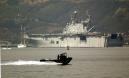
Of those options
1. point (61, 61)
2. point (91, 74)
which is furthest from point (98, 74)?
point (61, 61)

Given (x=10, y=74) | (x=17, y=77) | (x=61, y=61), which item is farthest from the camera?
(x=61, y=61)

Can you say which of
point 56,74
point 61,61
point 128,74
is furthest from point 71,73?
point 61,61

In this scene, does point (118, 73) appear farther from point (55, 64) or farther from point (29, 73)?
point (55, 64)

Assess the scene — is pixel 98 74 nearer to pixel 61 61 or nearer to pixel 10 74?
pixel 10 74

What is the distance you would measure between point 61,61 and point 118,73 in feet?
81.1

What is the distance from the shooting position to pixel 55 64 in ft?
397

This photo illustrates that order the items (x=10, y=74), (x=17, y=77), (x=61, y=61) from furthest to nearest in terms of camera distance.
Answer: (x=61, y=61) < (x=10, y=74) < (x=17, y=77)

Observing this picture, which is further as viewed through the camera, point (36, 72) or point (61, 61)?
point (61, 61)

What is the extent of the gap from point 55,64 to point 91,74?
27.3 metres

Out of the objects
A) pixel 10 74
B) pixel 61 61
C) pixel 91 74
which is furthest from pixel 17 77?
pixel 61 61

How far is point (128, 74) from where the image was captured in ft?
303

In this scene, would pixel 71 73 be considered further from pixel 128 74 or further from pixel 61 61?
pixel 61 61

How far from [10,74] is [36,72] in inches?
214

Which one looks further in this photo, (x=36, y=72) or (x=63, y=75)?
(x=36, y=72)
